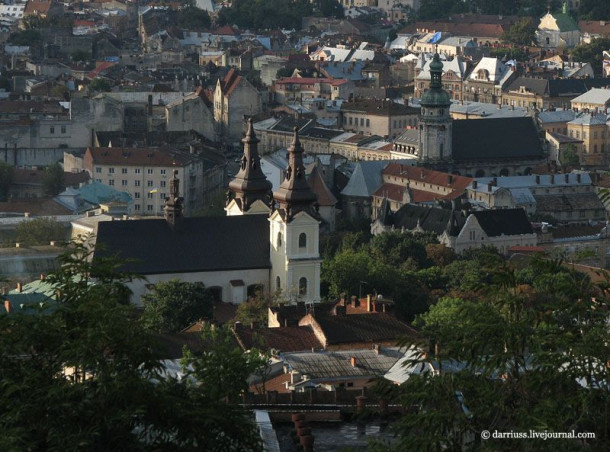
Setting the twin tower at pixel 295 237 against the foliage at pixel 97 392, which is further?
the twin tower at pixel 295 237

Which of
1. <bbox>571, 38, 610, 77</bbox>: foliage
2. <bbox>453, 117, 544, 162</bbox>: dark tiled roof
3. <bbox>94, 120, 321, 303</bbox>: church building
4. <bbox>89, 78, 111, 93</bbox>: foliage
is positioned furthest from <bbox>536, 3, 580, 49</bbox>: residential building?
<bbox>94, 120, 321, 303</bbox>: church building

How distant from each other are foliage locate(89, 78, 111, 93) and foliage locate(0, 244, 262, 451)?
72.7 metres

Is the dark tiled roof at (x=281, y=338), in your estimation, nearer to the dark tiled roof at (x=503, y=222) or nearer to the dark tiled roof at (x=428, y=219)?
the dark tiled roof at (x=428, y=219)

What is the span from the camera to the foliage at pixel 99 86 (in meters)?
100

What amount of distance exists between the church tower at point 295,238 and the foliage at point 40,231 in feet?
34.2

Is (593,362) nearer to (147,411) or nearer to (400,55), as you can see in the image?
(147,411)

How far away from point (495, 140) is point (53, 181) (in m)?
19.9

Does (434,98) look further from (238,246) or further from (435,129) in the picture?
(238,246)

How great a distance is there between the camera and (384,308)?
4703 centimetres

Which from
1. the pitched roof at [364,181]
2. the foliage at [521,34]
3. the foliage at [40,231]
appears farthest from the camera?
the foliage at [521,34]


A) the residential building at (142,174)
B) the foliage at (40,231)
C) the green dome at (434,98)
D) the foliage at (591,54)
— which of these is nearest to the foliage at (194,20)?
the foliage at (591,54)

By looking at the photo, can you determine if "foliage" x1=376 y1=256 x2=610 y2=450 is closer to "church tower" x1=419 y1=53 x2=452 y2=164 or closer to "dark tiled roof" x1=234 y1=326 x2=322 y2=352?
"dark tiled roof" x1=234 y1=326 x2=322 y2=352

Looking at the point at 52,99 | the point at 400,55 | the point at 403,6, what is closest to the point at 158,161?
the point at 52,99

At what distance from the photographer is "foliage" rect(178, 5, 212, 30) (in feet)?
486
